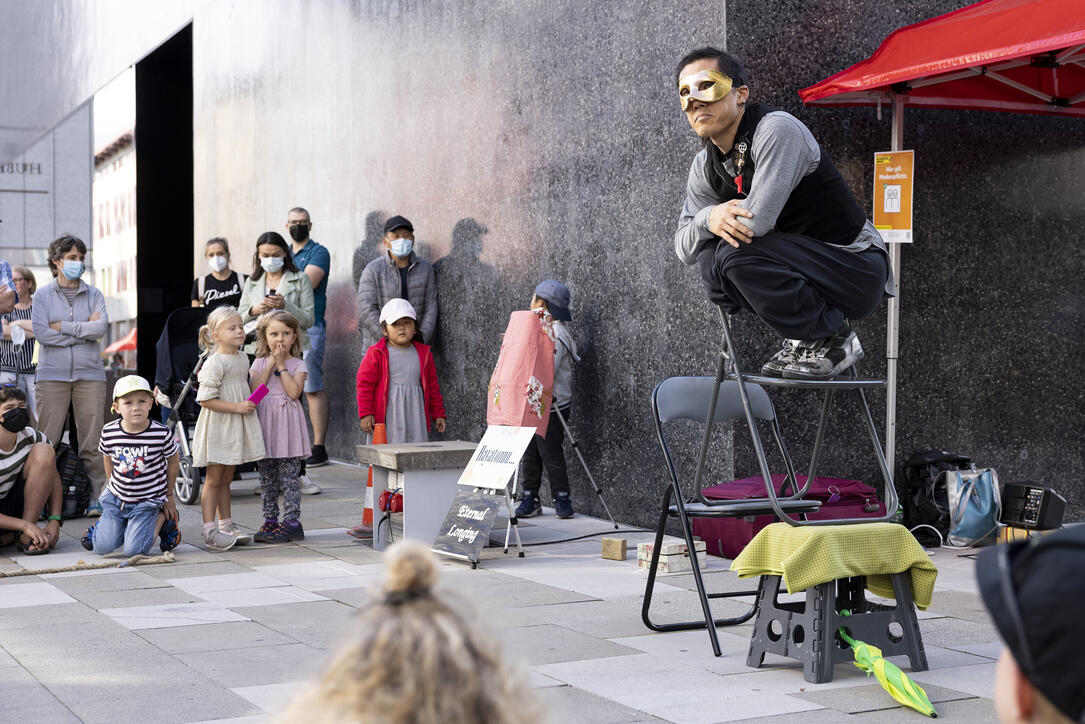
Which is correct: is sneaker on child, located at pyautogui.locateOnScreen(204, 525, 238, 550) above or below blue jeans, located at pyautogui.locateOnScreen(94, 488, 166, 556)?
below

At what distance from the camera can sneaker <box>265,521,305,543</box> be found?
8.27 m

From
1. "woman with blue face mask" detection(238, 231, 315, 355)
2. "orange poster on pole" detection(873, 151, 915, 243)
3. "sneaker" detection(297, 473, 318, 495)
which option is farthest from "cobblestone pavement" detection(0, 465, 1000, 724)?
"woman with blue face mask" detection(238, 231, 315, 355)

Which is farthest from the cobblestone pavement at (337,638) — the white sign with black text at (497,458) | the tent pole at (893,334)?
the tent pole at (893,334)

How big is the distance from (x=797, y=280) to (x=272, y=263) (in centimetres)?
680

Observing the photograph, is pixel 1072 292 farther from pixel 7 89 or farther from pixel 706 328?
pixel 7 89

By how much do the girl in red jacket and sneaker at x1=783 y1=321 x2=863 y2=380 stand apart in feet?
14.6

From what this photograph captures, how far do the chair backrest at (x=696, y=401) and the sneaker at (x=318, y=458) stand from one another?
763 cm

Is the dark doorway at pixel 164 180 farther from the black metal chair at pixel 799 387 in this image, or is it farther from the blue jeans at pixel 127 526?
the black metal chair at pixel 799 387

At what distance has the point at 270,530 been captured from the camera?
827 centimetres

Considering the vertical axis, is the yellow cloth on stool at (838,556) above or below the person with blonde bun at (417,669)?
below

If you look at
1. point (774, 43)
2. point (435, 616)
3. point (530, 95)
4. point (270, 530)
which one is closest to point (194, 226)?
point (530, 95)

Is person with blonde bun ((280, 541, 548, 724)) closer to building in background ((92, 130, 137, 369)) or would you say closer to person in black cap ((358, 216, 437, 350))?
person in black cap ((358, 216, 437, 350))

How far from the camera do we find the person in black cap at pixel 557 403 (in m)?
9.01

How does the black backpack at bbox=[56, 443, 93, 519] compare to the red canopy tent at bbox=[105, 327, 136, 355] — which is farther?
the red canopy tent at bbox=[105, 327, 136, 355]
